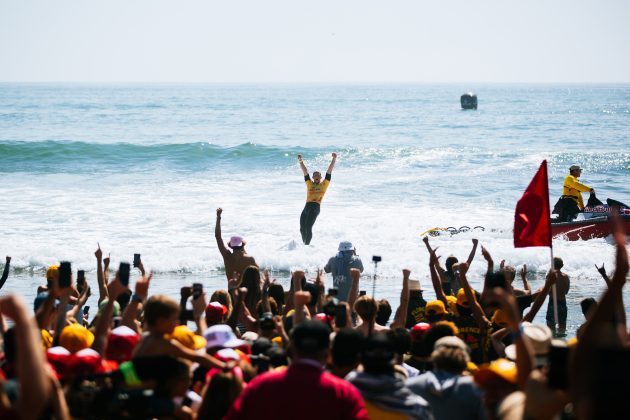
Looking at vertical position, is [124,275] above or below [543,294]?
above

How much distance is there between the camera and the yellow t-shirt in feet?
53.1

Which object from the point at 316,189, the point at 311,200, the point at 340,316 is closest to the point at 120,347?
the point at 340,316

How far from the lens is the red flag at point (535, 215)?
7.34 meters

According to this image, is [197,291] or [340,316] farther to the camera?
[197,291]

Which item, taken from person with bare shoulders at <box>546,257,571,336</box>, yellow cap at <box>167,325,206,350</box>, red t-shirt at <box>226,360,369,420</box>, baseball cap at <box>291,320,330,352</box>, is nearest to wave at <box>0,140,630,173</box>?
person with bare shoulders at <box>546,257,571,336</box>

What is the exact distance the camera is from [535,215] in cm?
743

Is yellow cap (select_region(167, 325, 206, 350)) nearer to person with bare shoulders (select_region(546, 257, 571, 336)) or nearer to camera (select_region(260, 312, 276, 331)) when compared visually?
camera (select_region(260, 312, 276, 331))

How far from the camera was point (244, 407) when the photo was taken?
12.0 feet

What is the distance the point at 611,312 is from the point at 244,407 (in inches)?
57.8

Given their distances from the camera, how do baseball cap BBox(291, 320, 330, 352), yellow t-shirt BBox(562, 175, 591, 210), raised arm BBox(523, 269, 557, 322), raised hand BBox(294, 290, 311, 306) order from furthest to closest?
1. yellow t-shirt BBox(562, 175, 591, 210)
2. raised arm BBox(523, 269, 557, 322)
3. raised hand BBox(294, 290, 311, 306)
4. baseball cap BBox(291, 320, 330, 352)

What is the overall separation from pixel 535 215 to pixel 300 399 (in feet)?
13.9

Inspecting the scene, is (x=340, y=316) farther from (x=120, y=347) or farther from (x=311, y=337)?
(x=311, y=337)

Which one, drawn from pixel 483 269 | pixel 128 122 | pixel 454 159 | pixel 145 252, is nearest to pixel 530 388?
pixel 483 269

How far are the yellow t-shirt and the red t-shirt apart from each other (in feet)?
42.8
